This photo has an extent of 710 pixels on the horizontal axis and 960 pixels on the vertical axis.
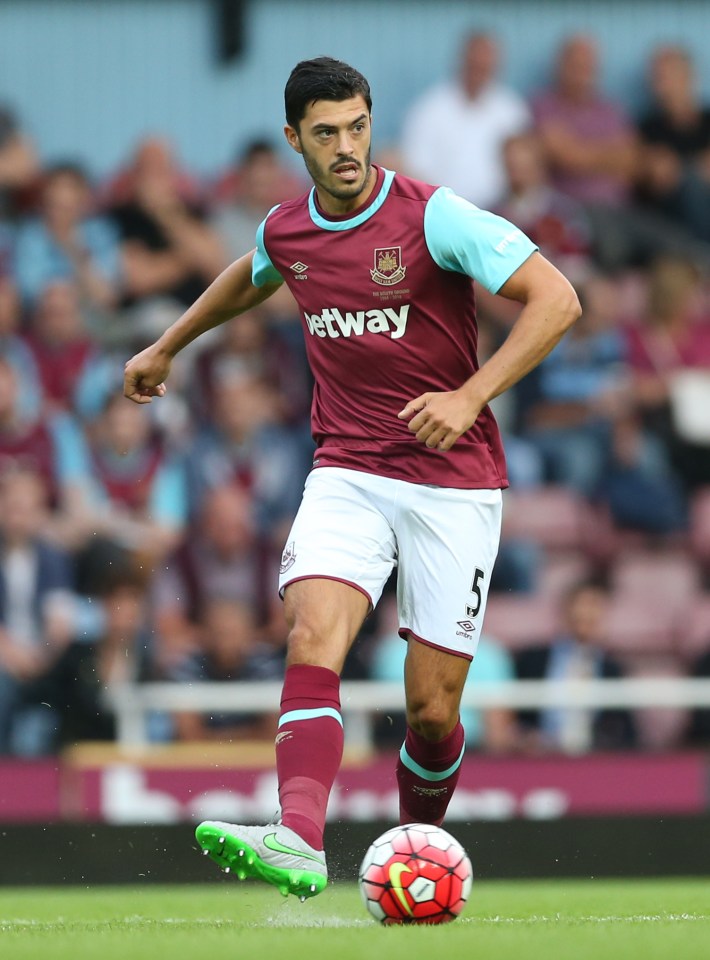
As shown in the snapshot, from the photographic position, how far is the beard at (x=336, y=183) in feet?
18.8

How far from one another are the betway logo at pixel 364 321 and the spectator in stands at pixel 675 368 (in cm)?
606

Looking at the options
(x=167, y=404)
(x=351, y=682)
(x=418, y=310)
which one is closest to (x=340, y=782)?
(x=351, y=682)

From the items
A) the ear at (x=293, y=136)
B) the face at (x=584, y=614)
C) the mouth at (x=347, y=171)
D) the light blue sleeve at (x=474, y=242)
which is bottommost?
the face at (x=584, y=614)

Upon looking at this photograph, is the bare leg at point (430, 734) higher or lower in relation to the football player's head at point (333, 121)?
lower

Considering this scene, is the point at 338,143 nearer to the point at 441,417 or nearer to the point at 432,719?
the point at 441,417

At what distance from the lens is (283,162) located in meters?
13.3

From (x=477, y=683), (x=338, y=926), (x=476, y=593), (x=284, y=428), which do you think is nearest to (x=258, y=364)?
(x=284, y=428)

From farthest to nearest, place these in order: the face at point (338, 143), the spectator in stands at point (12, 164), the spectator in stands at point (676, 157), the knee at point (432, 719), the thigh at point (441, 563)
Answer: the spectator in stands at point (676, 157) → the spectator in stands at point (12, 164) → the knee at point (432, 719) → the thigh at point (441, 563) → the face at point (338, 143)

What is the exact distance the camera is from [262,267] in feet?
20.5

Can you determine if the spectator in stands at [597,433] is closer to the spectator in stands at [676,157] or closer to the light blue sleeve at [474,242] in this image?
the spectator in stands at [676,157]

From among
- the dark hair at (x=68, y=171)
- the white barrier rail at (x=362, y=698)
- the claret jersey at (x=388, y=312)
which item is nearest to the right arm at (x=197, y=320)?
the claret jersey at (x=388, y=312)

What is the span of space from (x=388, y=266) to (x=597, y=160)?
7586 millimetres

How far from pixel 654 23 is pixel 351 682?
6.41 meters

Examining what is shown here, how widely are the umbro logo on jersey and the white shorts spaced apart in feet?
1.96
